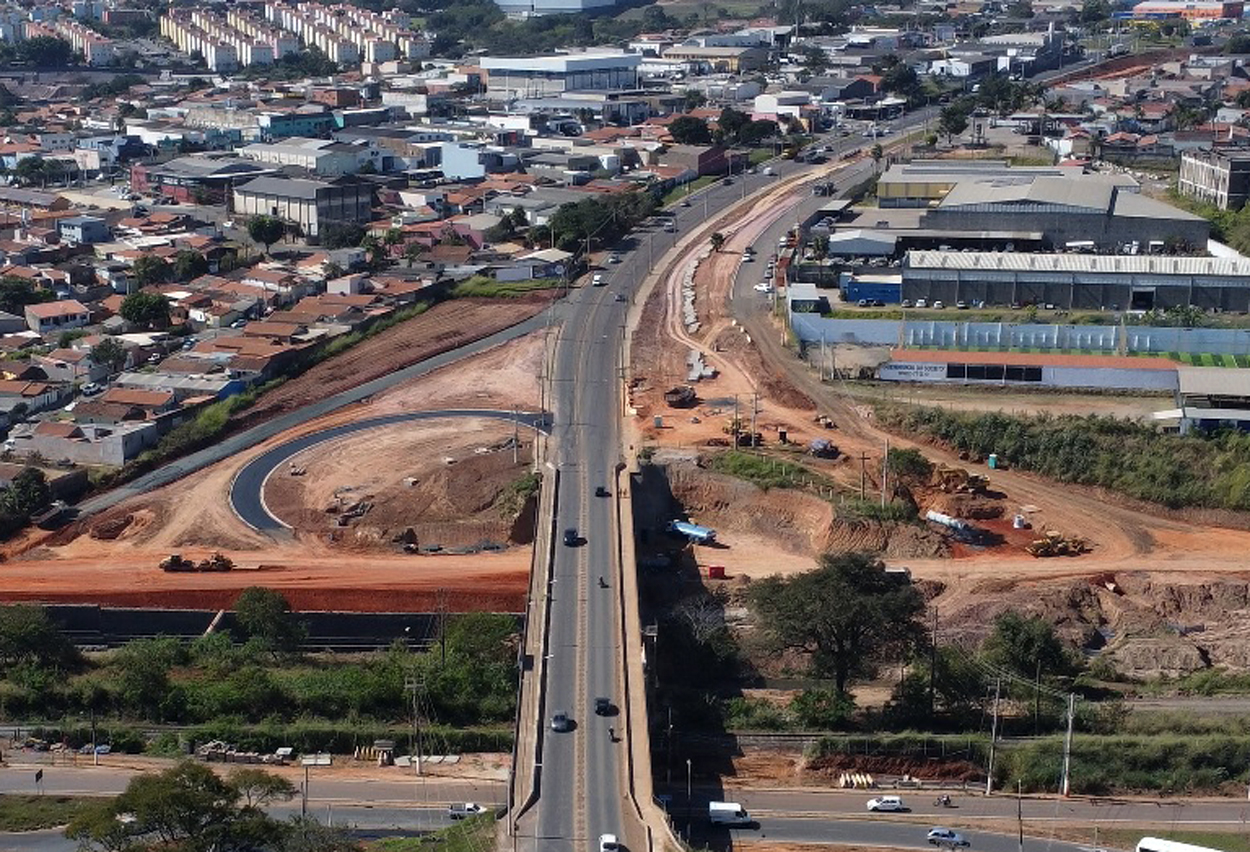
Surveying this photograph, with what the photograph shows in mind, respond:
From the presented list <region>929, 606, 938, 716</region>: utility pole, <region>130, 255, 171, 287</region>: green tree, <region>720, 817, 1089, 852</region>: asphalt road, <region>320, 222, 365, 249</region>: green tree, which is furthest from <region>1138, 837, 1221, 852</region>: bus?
<region>320, 222, 365, 249</region>: green tree

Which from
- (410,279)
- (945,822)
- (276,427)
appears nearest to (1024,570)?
(945,822)

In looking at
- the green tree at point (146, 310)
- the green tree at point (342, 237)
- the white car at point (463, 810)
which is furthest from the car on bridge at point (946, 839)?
the green tree at point (342, 237)

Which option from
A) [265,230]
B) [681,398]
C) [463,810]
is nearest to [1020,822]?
[463,810]

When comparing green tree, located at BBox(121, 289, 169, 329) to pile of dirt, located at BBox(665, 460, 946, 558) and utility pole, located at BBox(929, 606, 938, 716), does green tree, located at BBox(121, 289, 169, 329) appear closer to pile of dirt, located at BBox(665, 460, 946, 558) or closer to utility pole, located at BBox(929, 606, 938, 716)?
pile of dirt, located at BBox(665, 460, 946, 558)

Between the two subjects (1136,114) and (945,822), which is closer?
(945,822)

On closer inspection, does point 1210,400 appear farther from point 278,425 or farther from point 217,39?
point 217,39

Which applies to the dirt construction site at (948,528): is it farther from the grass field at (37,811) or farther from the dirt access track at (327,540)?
the grass field at (37,811)

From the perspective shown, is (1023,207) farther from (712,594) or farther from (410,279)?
(712,594)
